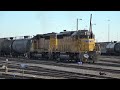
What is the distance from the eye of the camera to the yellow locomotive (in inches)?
1080

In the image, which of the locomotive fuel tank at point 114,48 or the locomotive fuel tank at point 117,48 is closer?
the locomotive fuel tank at point 117,48

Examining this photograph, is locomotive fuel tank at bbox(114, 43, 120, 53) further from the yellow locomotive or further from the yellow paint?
the yellow paint

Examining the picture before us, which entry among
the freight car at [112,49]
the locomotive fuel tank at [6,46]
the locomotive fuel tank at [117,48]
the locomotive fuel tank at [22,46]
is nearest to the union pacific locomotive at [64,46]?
the locomotive fuel tank at [22,46]

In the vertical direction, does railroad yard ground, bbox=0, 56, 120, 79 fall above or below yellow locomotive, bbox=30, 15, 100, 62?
below

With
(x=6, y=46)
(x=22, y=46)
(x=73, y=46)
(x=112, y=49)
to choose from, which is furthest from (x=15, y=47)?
(x=112, y=49)

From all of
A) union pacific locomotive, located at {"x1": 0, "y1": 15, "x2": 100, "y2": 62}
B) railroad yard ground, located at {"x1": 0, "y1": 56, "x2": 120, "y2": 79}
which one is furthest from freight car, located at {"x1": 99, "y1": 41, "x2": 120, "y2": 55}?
railroad yard ground, located at {"x1": 0, "y1": 56, "x2": 120, "y2": 79}

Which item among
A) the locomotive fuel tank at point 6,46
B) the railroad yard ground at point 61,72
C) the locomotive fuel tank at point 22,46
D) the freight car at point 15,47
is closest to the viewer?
the railroad yard ground at point 61,72

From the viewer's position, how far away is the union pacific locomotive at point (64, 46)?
27469 mm

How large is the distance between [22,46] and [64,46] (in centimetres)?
1054

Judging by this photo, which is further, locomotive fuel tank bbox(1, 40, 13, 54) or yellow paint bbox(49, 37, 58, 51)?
locomotive fuel tank bbox(1, 40, 13, 54)

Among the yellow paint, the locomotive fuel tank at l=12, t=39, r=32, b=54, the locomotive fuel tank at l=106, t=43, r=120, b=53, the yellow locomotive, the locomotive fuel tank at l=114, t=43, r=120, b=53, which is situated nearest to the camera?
the yellow locomotive

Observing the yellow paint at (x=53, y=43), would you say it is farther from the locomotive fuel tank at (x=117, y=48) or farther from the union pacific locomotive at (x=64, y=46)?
the locomotive fuel tank at (x=117, y=48)

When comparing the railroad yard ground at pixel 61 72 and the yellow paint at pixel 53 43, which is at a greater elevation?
the yellow paint at pixel 53 43
